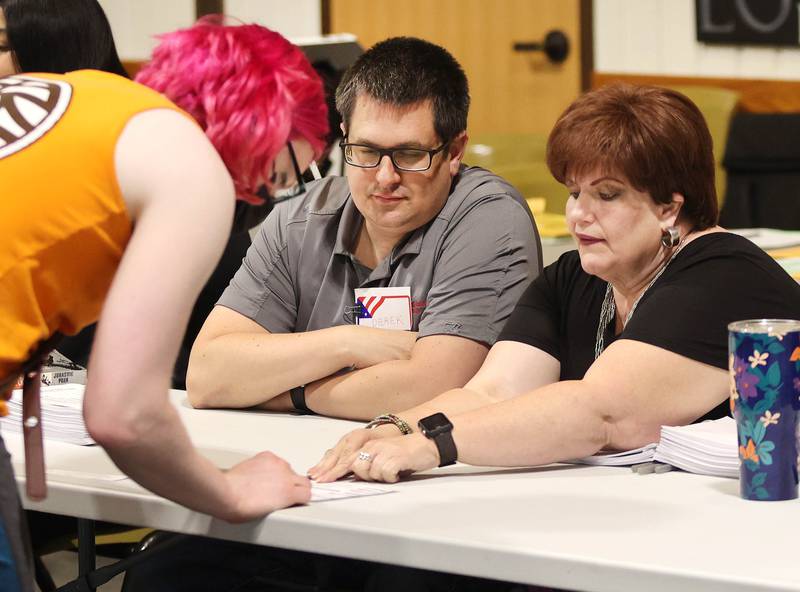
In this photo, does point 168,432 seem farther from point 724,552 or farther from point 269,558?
point 269,558

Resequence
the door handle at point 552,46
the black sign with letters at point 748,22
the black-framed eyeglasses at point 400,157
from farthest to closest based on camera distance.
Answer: the door handle at point 552,46, the black sign with letters at point 748,22, the black-framed eyeglasses at point 400,157

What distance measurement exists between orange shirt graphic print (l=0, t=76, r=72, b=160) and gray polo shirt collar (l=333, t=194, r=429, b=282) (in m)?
1.20

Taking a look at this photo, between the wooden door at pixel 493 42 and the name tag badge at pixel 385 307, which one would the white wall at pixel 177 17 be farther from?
the name tag badge at pixel 385 307

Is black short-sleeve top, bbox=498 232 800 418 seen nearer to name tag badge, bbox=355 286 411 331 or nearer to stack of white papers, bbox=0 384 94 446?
name tag badge, bbox=355 286 411 331

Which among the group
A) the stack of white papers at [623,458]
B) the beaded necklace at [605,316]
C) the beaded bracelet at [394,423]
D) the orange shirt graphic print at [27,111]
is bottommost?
the stack of white papers at [623,458]

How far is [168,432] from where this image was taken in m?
1.18

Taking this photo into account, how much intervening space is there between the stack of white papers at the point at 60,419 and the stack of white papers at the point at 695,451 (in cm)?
80

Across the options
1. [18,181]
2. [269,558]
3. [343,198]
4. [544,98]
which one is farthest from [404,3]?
[18,181]

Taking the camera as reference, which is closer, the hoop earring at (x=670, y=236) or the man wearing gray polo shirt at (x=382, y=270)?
the hoop earring at (x=670, y=236)

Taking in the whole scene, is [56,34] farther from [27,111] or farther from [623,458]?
[623,458]

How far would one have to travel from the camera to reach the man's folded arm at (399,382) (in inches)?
80.4

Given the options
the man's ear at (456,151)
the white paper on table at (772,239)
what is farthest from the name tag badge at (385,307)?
the white paper on table at (772,239)

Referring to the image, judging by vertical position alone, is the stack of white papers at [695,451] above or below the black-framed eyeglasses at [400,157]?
below

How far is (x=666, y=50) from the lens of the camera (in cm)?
602
